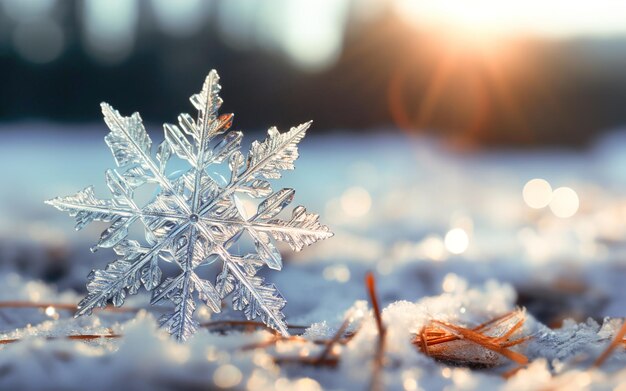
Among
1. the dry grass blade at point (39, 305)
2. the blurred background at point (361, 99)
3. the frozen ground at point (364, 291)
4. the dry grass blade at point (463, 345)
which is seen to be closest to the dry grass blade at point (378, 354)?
the frozen ground at point (364, 291)

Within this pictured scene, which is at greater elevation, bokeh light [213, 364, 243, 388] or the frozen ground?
the frozen ground

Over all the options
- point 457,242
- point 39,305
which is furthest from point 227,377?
point 457,242

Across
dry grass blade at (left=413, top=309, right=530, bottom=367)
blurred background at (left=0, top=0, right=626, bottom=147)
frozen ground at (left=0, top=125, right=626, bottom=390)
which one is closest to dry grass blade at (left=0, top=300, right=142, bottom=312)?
frozen ground at (left=0, top=125, right=626, bottom=390)

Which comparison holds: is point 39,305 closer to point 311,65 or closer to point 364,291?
point 364,291

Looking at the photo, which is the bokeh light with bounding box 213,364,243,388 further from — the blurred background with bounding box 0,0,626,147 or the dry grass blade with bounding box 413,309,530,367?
the blurred background with bounding box 0,0,626,147

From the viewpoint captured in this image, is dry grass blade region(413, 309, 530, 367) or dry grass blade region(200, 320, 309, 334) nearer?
dry grass blade region(413, 309, 530, 367)

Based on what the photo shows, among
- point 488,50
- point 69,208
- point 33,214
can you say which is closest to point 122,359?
point 69,208
